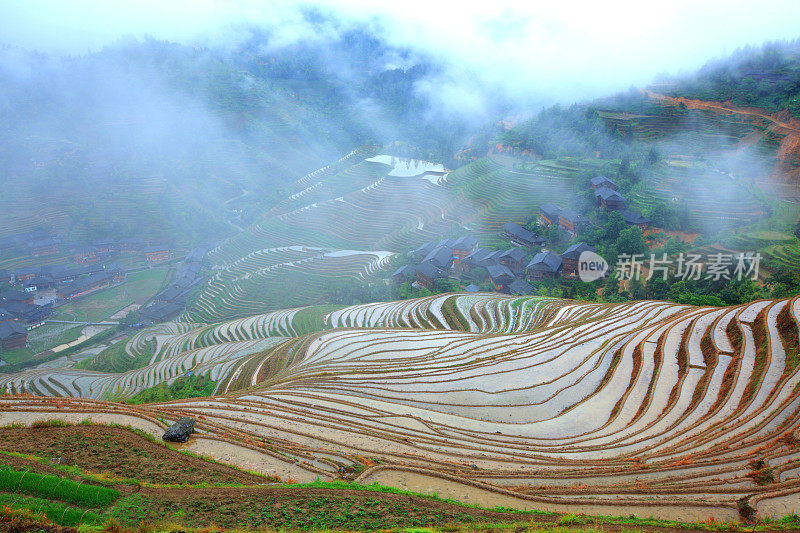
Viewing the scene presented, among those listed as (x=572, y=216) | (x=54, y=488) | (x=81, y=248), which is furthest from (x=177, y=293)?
(x=54, y=488)

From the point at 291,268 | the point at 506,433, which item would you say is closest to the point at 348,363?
the point at 506,433

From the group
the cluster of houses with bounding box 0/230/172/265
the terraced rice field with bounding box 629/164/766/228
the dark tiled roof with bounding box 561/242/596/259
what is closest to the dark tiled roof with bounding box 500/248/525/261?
the dark tiled roof with bounding box 561/242/596/259

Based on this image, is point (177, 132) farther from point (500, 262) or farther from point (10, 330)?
point (500, 262)

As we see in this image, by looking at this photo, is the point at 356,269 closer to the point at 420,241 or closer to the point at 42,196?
the point at 420,241

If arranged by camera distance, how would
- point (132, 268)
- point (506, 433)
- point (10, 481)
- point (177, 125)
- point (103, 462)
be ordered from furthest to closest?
point (177, 125) < point (132, 268) < point (506, 433) < point (103, 462) < point (10, 481)

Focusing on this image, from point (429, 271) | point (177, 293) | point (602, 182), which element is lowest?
point (177, 293)

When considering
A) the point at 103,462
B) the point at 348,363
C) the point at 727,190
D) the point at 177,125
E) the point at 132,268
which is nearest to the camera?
the point at 103,462
